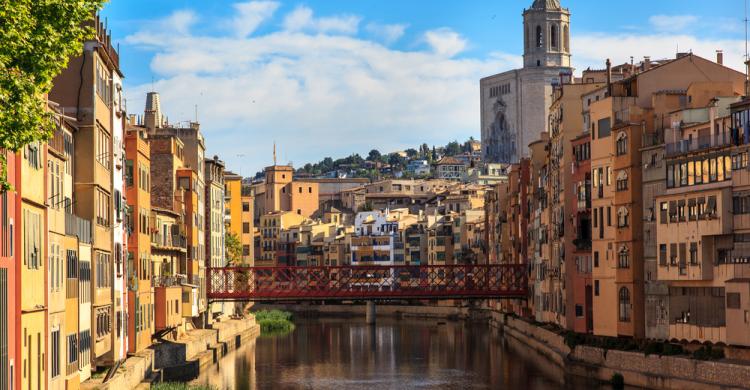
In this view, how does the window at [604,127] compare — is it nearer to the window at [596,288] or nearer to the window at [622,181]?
the window at [622,181]

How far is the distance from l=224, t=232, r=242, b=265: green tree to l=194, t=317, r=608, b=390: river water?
37.3ft

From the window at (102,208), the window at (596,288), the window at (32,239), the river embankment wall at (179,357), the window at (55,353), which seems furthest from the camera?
the window at (596,288)

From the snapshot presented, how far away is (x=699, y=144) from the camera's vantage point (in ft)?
204

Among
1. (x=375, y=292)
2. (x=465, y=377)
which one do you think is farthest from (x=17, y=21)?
(x=375, y=292)

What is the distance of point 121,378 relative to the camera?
51.3m

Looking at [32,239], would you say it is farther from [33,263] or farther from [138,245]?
[138,245]

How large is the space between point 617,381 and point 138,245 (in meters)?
22.1

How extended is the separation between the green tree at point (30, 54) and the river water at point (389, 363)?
138ft

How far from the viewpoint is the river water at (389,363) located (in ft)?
244

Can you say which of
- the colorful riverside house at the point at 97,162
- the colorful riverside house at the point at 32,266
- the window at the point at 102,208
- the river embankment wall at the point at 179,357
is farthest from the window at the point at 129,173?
the colorful riverside house at the point at 32,266

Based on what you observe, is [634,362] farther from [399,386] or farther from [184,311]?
[184,311]

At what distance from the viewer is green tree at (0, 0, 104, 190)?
85.6 ft

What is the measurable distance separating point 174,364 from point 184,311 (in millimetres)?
9889

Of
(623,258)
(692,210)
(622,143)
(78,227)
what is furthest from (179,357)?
(78,227)
